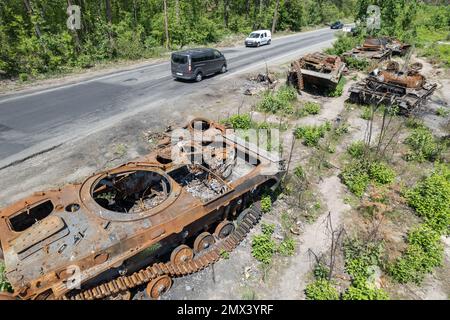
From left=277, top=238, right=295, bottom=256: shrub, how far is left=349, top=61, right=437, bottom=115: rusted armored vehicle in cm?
1036

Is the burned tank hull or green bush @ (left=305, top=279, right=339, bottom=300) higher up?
the burned tank hull

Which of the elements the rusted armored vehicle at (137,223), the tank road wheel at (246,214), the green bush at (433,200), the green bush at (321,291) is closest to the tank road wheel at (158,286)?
the rusted armored vehicle at (137,223)

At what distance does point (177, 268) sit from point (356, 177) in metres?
6.92

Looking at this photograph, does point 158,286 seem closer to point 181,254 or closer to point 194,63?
point 181,254

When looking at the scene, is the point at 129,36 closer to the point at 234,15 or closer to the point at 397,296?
the point at 234,15

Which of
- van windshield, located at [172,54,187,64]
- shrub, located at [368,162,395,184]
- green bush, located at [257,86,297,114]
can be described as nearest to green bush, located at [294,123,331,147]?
green bush, located at [257,86,297,114]

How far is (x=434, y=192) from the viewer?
881 cm

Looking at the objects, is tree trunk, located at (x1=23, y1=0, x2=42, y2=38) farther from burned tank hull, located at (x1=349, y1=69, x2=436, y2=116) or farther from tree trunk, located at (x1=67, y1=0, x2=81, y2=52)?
burned tank hull, located at (x1=349, y1=69, x2=436, y2=116)

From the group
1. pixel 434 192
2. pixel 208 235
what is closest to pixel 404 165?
pixel 434 192

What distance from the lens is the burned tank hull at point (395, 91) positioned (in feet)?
47.4

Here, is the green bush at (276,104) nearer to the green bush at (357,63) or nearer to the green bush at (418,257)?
the green bush at (418,257)

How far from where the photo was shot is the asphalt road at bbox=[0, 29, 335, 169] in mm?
11672

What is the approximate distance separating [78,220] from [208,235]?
2857 mm

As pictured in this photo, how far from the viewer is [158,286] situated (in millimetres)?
5980
